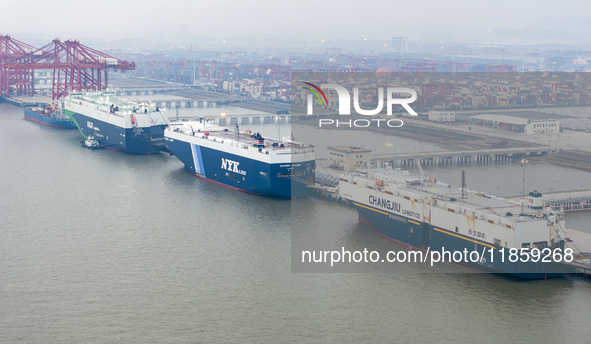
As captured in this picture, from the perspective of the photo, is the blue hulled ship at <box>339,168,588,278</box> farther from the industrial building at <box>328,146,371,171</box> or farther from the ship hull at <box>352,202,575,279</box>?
the industrial building at <box>328,146,371,171</box>

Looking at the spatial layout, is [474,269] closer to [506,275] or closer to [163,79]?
[506,275]

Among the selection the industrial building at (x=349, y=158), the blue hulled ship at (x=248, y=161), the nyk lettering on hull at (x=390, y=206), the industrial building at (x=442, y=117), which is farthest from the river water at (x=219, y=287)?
the industrial building at (x=442, y=117)

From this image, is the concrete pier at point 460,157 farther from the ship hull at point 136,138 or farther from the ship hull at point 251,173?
the ship hull at point 136,138

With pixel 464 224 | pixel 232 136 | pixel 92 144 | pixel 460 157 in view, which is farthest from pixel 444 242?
pixel 92 144

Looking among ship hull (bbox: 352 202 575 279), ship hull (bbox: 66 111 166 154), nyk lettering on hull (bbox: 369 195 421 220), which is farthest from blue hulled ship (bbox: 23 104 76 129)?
ship hull (bbox: 352 202 575 279)

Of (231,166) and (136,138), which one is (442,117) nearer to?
(136,138)

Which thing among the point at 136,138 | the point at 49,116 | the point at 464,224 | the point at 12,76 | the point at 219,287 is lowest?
the point at 219,287
